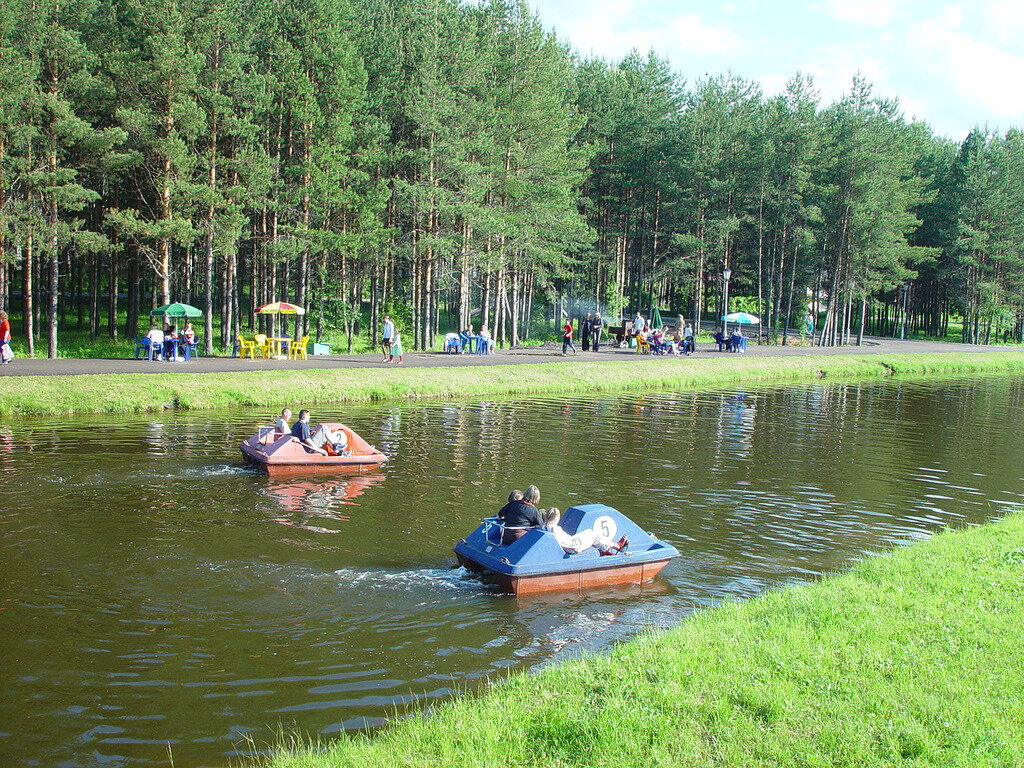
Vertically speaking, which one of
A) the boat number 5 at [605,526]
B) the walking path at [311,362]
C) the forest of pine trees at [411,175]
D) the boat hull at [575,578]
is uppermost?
the forest of pine trees at [411,175]

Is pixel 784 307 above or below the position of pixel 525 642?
above

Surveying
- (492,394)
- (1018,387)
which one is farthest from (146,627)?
(1018,387)

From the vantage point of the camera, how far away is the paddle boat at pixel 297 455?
60.1 feet

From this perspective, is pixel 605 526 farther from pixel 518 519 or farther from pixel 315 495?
pixel 315 495

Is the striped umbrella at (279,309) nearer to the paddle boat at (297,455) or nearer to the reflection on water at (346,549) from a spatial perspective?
the reflection on water at (346,549)

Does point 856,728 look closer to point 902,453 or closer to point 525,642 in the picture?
point 525,642

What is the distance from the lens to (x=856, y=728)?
6926 mm

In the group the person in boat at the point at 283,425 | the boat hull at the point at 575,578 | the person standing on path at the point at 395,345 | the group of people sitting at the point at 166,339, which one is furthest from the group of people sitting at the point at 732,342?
the boat hull at the point at 575,578

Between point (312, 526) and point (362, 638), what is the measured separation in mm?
4939

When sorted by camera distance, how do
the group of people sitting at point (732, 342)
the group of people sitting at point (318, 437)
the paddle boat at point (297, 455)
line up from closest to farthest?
the paddle boat at point (297, 455) → the group of people sitting at point (318, 437) → the group of people sitting at point (732, 342)

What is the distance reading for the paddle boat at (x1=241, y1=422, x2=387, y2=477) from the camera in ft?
60.1

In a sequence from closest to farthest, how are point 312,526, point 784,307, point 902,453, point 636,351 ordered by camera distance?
point 312,526 → point 902,453 → point 636,351 → point 784,307

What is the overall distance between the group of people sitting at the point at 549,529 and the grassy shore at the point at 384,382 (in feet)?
56.9

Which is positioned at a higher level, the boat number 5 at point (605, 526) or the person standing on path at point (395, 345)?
the person standing on path at point (395, 345)
